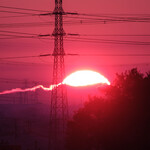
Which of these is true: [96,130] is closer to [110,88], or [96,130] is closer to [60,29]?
[110,88]

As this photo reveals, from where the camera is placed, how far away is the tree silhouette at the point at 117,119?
52.5m

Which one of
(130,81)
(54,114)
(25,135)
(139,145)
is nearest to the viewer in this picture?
(139,145)

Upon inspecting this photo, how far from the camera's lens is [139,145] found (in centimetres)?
5184

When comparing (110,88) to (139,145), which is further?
(110,88)

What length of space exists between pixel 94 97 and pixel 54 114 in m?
5.99

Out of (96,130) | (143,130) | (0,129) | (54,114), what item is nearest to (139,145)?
(143,130)

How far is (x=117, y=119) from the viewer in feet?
177

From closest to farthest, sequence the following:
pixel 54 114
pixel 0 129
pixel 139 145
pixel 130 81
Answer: pixel 139 145 < pixel 130 81 < pixel 54 114 < pixel 0 129

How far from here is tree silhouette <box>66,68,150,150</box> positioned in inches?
2068

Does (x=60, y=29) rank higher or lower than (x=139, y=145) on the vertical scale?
higher

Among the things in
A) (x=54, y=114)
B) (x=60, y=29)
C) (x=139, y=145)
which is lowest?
(x=139, y=145)

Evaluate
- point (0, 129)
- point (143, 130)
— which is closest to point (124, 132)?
point (143, 130)

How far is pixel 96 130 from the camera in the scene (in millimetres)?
54781

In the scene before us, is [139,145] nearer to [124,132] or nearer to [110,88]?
[124,132]
